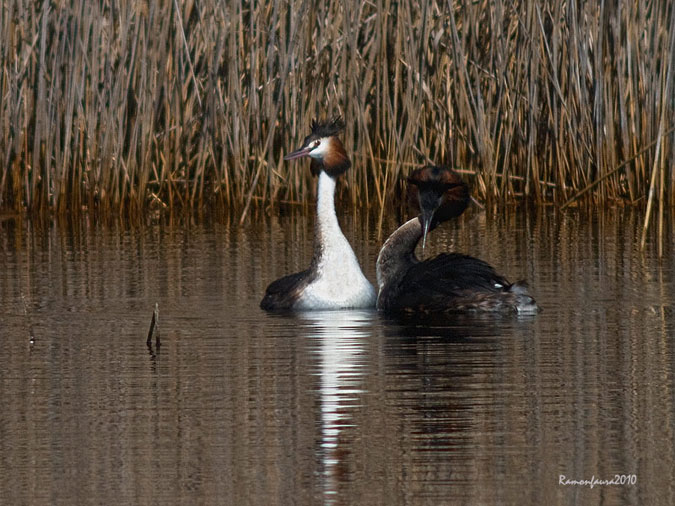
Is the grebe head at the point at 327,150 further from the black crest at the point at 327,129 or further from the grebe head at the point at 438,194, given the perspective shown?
the grebe head at the point at 438,194

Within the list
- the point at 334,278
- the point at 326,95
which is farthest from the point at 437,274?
the point at 326,95

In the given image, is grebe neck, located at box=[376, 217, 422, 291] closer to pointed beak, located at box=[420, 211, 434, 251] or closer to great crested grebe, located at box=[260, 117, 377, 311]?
pointed beak, located at box=[420, 211, 434, 251]

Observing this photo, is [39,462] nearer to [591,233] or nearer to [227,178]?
[591,233]

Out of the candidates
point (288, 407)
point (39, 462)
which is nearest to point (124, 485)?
point (39, 462)

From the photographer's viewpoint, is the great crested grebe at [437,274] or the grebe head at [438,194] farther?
the grebe head at [438,194]

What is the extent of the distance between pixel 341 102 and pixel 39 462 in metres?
8.40

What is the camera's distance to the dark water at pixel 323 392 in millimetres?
4082

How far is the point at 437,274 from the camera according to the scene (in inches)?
305

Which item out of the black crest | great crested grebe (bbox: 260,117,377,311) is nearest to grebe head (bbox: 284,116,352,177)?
the black crest

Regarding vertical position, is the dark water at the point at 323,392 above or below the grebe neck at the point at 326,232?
below

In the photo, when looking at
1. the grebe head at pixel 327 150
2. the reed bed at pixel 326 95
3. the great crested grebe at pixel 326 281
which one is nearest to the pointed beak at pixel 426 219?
the great crested grebe at pixel 326 281

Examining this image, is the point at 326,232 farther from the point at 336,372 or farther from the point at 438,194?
the point at 336,372

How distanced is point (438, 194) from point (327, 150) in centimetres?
74

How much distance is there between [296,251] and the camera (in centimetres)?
1030
